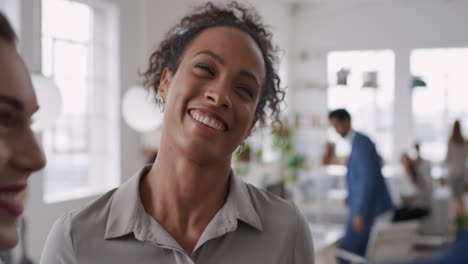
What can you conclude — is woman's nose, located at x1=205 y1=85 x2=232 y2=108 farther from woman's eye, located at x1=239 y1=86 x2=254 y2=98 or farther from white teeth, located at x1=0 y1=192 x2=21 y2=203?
white teeth, located at x1=0 y1=192 x2=21 y2=203

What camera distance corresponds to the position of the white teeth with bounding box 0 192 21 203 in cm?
45

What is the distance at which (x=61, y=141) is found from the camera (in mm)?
4551

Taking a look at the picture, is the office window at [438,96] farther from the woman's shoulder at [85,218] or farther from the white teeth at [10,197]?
the white teeth at [10,197]

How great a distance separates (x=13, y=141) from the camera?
44 centimetres

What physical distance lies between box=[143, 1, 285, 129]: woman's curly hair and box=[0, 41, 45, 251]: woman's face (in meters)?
0.65

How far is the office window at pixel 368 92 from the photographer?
909 cm

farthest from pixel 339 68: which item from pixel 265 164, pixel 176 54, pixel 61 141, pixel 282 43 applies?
pixel 176 54

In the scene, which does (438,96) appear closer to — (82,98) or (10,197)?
(82,98)

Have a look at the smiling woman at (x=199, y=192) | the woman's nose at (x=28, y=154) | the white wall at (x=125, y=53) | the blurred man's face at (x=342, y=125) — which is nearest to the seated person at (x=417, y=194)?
the blurred man's face at (x=342, y=125)

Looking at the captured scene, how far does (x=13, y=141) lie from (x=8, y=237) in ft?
0.28

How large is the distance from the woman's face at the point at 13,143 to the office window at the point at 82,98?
4131 millimetres

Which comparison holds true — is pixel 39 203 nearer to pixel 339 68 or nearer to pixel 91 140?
pixel 91 140

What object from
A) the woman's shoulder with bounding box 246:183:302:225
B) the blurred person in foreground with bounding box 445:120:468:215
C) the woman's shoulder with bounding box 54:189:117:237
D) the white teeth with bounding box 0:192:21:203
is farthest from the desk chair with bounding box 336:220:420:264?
the blurred person in foreground with bounding box 445:120:468:215

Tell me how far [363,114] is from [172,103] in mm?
8642
